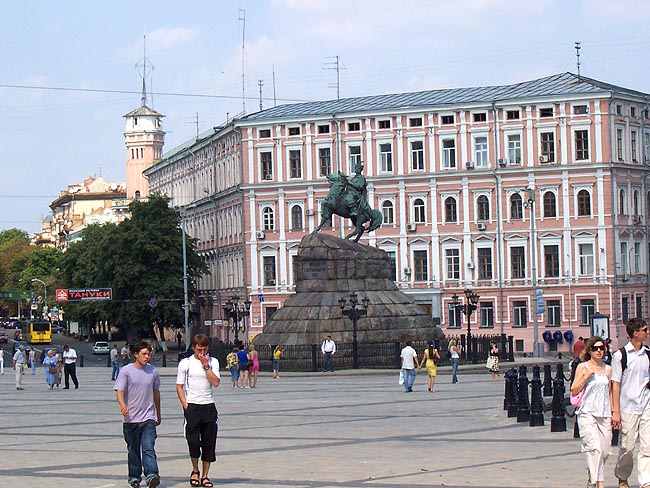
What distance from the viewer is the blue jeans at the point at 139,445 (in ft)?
52.9

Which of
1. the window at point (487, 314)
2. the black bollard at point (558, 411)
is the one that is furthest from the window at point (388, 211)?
the black bollard at point (558, 411)

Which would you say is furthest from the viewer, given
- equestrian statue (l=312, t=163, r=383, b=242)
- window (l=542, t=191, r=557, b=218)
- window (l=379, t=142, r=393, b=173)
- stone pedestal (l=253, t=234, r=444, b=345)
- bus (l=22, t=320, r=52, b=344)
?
bus (l=22, t=320, r=52, b=344)

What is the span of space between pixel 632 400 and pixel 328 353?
113 feet

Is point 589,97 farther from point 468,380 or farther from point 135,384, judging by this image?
point 135,384

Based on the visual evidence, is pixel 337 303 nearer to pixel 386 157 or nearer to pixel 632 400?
pixel 386 157

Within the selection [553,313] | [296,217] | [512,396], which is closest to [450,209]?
[553,313]

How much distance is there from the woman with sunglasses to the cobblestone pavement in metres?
1.10

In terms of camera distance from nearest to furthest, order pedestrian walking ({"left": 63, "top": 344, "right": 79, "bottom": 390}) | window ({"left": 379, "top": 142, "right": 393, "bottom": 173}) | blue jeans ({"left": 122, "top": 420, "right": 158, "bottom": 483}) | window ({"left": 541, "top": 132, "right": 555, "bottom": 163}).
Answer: blue jeans ({"left": 122, "top": 420, "right": 158, "bottom": 483})
pedestrian walking ({"left": 63, "top": 344, "right": 79, "bottom": 390})
window ({"left": 541, "top": 132, "right": 555, "bottom": 163})
window ({"left": 379, "top": 142, "right": 393, "bottom": 173})

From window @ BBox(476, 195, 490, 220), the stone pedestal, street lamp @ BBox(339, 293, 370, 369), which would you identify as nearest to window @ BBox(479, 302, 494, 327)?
window @ BBox(476, 195, 490, 220)

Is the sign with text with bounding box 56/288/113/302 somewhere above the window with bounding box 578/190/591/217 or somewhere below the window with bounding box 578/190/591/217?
below

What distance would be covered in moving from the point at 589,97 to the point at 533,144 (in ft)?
13.8

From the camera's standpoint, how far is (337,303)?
52.9 meters

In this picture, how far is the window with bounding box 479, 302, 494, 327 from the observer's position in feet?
259

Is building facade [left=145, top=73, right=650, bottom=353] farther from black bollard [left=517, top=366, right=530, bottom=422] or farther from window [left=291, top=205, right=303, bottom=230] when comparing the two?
black bollard [left=517, top=366, right=530, bottom=422]
